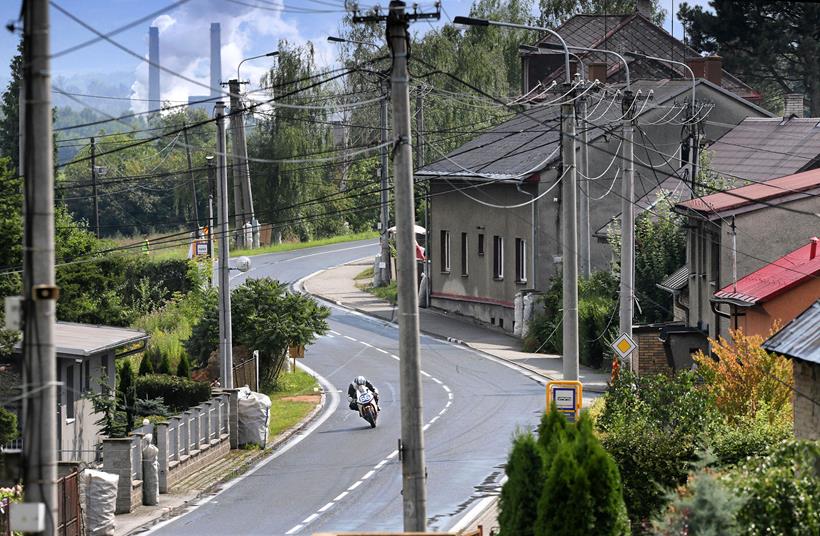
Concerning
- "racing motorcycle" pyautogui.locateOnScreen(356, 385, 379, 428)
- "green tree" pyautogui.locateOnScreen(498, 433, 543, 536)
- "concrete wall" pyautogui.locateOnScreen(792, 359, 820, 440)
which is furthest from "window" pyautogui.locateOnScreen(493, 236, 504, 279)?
"green tree" pyautogui.locateOnScreen(498, 433, 543, 536)

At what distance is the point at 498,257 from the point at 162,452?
26.5m

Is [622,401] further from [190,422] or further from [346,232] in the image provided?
[346,232]

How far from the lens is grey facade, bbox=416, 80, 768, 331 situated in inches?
1869

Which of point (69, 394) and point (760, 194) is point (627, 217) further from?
point (69, 394)

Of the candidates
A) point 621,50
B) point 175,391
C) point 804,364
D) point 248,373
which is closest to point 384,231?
point 621,50

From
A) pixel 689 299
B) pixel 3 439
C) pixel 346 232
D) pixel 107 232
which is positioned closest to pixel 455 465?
pixel 3 439

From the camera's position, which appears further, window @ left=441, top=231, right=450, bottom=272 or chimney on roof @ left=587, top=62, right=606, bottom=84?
window @ left=441, top=231, right=450, bottom=272

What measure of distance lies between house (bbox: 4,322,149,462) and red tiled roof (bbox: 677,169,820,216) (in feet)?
43.6

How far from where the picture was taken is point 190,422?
27.5m

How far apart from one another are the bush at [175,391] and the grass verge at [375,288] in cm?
2362

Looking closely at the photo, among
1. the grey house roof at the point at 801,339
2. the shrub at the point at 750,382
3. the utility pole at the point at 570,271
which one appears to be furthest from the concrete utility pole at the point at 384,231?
the grey house roof at the point at 801,339

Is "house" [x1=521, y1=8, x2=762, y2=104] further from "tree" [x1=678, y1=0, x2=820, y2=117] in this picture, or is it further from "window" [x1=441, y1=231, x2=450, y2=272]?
"window" [x1=441, y1=231, x2=450, y2=272]

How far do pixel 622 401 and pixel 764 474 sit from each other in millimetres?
9791

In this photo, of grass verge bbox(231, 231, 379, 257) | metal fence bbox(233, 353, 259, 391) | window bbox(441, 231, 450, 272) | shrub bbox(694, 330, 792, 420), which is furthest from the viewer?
grass verge bbox(231, 231, 379, 257)
